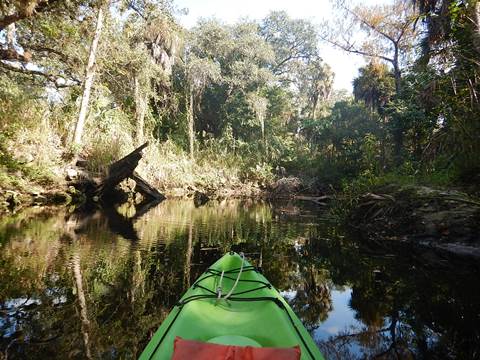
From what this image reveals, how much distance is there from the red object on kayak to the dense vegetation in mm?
6346

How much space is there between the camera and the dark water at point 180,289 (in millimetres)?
2955

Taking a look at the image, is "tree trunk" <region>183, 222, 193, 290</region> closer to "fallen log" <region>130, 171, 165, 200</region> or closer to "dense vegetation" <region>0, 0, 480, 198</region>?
"dense vegetation" <region>0, 0, 480, 198</region>

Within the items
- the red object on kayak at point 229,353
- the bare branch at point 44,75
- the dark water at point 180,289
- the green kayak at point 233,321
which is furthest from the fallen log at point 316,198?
the red object on kayak at point 229,353

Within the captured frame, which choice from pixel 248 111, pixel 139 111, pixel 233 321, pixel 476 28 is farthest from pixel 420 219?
pixel 248 111

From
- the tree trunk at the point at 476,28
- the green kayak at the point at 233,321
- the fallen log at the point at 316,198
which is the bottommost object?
the green kayak at the point at 233,321

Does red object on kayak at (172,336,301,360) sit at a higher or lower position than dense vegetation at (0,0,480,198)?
lower

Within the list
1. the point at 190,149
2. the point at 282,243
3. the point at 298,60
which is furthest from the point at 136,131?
the point at 298,60

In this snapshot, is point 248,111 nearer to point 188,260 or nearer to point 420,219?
point 420,219

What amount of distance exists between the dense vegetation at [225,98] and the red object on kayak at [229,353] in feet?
20.8

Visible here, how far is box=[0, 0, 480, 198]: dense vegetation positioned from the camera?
8.37 m

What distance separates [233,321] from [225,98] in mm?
21626

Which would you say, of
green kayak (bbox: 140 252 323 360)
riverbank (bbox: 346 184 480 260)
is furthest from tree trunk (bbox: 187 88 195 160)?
green kayak (bbox: 140 252 323 360)

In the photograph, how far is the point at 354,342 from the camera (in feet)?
10.5

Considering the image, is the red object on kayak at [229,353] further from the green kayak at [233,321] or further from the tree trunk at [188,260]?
the tree trunk at [188,260]
